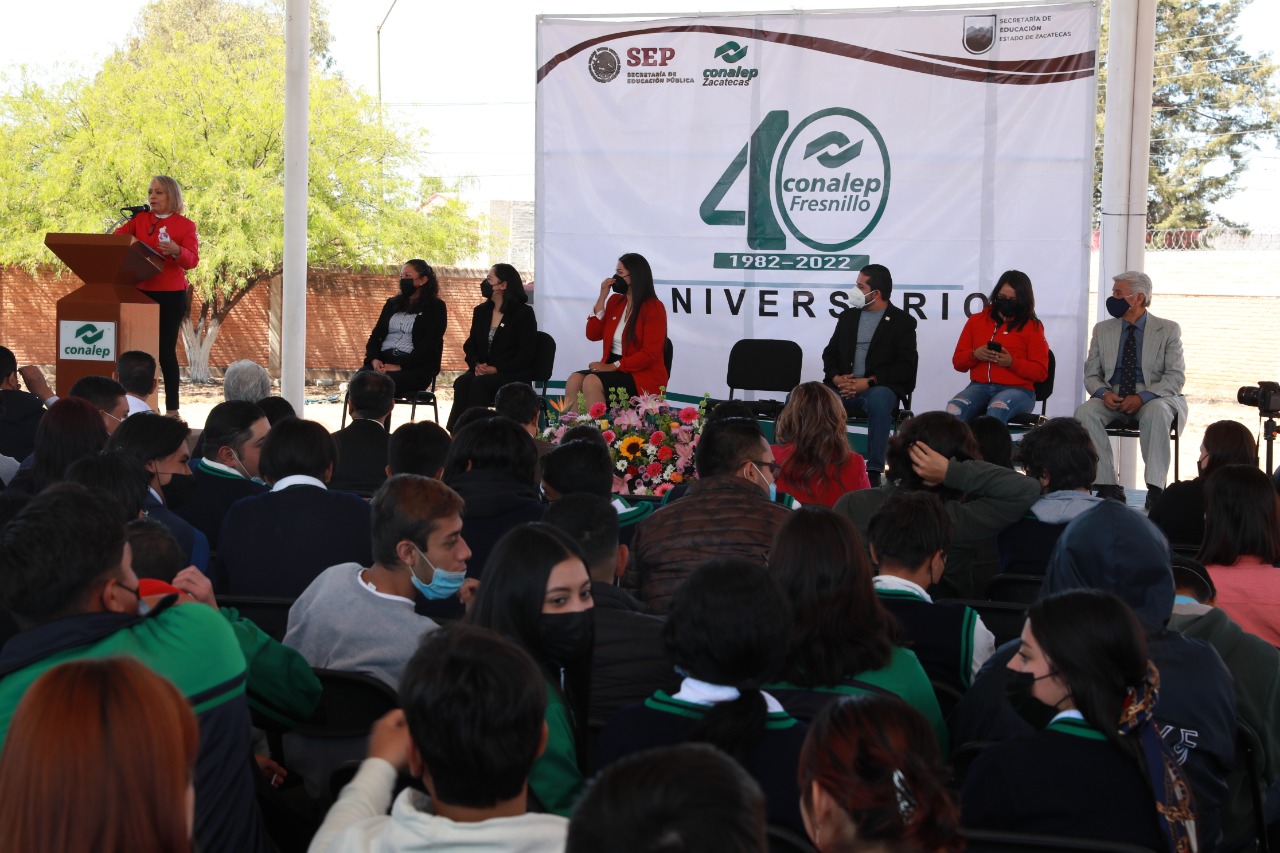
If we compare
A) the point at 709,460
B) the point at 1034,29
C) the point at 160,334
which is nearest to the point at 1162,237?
the point at 1034,29

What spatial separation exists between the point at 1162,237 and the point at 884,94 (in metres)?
20.8

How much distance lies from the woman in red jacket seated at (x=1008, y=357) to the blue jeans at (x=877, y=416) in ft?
1.18

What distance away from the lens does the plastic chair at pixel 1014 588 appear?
12.0ft

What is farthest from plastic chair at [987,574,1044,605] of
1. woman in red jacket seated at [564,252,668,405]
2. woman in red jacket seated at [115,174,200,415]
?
woman in red jacket seated at [115,174,200,415]

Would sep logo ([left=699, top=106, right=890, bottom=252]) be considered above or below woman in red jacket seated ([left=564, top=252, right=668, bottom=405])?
above

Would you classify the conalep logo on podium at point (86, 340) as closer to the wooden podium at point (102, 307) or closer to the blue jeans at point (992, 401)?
the wooden podium at point (102, 307)

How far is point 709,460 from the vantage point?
3.90 meters

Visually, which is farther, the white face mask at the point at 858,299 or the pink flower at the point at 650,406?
the white face mask at the point at 858,299

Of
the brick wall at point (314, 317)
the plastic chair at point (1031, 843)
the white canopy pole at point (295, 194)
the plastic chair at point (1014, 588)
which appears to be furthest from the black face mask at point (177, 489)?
the brick wall at point (314, 317)

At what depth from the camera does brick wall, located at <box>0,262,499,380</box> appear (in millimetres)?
20750

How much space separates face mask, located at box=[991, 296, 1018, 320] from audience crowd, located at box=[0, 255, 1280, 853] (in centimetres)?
310

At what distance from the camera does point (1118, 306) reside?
24.5 ft

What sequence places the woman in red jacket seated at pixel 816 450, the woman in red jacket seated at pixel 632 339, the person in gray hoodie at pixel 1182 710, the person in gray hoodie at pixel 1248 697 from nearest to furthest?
the person in gray hoodie at pixel 1182 710 → the person in gray hoodie at pixel 1248 697 → the woman in red jacket seated at pixel 816 450 → the woman in red jacket seated at pixel 632 339

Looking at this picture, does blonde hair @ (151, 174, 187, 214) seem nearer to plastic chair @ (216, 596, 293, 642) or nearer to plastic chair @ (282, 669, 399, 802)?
plastic chair @ (216, 596, 293, 642)
